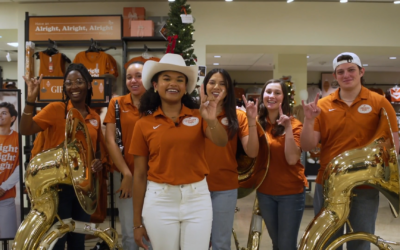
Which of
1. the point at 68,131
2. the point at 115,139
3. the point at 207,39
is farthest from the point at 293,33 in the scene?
the point at 68,131

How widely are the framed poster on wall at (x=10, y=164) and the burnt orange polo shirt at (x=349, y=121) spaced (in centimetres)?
263

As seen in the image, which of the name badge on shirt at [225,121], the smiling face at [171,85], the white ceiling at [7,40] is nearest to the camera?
the smiling face at [171,85]

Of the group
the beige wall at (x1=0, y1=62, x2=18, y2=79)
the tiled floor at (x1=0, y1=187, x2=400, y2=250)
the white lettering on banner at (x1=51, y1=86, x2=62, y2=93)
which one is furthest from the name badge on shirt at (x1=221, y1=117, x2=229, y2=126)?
the beige wall at (x1=0, y1=62, x2=18, y2=79)

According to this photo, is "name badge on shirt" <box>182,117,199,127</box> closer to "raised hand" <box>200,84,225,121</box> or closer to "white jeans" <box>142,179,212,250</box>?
"raised hand" <box>200,84,225,121</box>

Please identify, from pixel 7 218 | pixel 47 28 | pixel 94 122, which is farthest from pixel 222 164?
pixel 47 28

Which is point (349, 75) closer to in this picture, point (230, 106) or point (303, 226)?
point (230, 106)

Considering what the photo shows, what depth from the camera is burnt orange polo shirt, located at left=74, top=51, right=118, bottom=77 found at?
5605 mm

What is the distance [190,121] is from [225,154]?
0.48m

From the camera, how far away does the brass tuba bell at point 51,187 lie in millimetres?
2131

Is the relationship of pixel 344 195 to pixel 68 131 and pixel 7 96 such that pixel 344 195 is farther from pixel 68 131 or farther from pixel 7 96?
pixel 7 96

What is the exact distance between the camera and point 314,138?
2.27 m

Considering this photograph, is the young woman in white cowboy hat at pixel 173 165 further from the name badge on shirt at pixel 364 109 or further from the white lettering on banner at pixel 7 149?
the white lettering on banner at pixel 7 149

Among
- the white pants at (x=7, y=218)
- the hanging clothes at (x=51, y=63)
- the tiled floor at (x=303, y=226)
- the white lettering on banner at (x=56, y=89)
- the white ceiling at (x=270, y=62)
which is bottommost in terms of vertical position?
the tiled floor at (x=303, y=226)

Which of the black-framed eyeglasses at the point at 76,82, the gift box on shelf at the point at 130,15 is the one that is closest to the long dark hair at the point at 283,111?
the black-framed eyeglasses at the point at 76,82
